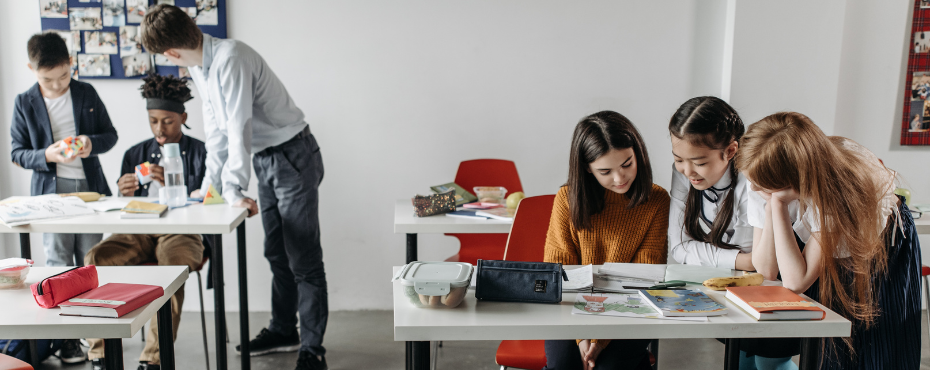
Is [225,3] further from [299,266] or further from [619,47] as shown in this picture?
[619,47]

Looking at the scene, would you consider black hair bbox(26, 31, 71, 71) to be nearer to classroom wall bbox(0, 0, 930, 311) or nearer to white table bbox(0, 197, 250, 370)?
classroom wall bbox(0, 0, 930, 311)

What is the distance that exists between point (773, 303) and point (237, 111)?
194cm

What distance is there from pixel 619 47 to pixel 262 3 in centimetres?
197

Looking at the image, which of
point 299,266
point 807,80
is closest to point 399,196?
point 299,266

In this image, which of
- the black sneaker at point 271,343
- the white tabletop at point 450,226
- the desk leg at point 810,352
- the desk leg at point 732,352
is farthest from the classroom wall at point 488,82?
the desk leg at point 810,352

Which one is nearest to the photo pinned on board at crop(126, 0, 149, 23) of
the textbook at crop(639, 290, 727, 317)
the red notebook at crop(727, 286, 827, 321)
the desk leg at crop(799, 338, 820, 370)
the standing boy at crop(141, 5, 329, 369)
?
the standing boy at crop(141, 5, 329, 369)

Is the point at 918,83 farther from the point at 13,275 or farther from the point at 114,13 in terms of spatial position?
the point at 114,13

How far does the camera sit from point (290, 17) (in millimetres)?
3209

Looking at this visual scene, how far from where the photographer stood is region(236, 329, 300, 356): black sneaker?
2.79 meters

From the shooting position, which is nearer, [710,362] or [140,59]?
[710,362]

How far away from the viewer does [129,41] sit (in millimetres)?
3158

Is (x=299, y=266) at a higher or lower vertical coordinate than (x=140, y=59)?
lower

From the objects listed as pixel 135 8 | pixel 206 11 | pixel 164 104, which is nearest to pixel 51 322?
pixel 164 104

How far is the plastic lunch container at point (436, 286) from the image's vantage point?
1.26 meters
